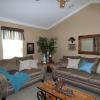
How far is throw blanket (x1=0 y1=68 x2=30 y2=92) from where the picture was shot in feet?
11.1

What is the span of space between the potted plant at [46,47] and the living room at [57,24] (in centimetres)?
22

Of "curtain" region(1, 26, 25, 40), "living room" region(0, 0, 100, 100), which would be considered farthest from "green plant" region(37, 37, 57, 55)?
"curtain" region(1, 26, 25, 40)

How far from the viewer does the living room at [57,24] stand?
160 inches

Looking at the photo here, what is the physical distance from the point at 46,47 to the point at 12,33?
5.52 feet

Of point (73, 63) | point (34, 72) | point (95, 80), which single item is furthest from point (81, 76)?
point (34, 72)

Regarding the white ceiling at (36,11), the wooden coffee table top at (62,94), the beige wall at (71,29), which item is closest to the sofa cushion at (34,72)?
the wooden coffee table top at (62,94)

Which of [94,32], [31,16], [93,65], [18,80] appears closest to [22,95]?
[18,80]

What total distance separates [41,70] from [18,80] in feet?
3.74

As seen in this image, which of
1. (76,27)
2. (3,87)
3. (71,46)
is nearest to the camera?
(3,87)

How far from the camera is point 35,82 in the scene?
424cm

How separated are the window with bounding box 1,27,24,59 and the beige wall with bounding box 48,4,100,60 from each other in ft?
6.02

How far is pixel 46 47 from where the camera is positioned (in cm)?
567

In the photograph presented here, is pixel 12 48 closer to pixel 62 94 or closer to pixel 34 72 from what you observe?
pixel 34 72

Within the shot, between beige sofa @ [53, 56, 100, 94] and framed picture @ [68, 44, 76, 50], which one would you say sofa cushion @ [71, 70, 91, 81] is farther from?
framed picture @ [68, 44, 76, 50]
